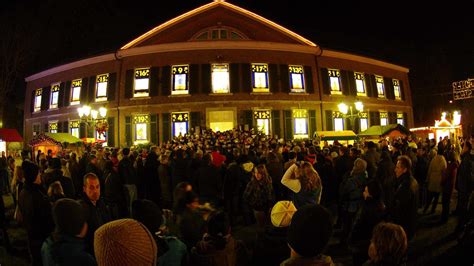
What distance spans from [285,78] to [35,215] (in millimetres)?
23016

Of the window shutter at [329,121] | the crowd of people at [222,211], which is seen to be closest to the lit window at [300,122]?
the window shutter at [329,121]

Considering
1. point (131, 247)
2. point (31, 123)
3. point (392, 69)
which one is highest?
point (392, 69)

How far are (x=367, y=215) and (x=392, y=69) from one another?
3243 cm

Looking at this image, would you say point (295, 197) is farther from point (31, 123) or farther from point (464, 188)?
point (31, 123)

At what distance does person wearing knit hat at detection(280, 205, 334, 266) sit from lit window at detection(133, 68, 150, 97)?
24.8 meters

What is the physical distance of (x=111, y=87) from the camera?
89.4 ft

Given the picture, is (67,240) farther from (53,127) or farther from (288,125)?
(53,127)

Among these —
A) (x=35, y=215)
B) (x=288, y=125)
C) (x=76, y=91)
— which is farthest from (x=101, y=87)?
(x=35, y=215)

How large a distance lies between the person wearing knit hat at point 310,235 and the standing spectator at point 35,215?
393 cm

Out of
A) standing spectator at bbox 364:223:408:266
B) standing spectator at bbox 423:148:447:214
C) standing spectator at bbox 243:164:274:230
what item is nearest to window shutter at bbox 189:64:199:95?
standing spectator at bbox 423:148:447:214

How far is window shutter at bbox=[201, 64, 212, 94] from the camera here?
2544 cm

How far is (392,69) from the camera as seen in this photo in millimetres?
33656

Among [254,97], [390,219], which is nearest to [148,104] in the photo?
[254,97]

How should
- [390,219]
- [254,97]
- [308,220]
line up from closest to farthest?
[308,220], [390,219], [254,97]
